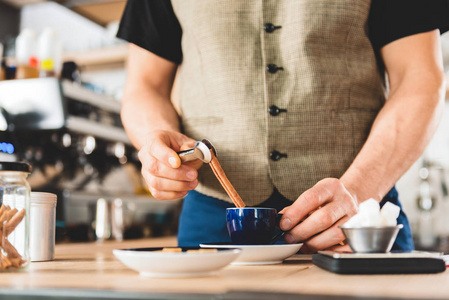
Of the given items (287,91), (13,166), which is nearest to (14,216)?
(13,166)

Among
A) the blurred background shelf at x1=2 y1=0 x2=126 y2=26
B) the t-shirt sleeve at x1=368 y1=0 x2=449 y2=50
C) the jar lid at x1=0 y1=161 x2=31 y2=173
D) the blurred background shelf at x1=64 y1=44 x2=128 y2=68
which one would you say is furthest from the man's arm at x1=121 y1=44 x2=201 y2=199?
the blurred background shelf at x1=64 y1=44 x2=128 y2=68

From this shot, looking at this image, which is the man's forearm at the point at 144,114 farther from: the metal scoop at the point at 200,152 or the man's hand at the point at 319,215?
the man's hand at the point at 319,215

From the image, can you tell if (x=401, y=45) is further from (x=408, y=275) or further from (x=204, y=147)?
(x=408, y=275)

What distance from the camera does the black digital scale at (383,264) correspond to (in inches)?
25.3

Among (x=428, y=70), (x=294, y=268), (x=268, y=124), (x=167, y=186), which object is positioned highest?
(x=428, y=70)

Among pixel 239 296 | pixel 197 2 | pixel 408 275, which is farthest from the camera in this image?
pixel 197 2

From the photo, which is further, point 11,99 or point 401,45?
point 11,99

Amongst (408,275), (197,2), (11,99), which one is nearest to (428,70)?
(197,2)

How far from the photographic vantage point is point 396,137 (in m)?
1.12

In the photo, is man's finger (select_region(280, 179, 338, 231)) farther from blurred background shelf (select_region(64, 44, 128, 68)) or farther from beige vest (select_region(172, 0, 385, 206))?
blurred background shelf (select_region(64, 44, 128, 68))

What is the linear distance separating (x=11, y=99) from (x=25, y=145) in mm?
235

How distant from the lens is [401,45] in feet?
3.97

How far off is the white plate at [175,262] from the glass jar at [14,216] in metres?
0.23

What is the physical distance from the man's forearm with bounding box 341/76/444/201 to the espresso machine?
151cm
